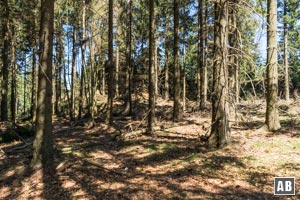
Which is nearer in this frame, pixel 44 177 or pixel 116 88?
pixel 44 177

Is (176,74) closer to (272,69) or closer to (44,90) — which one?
(272,69)

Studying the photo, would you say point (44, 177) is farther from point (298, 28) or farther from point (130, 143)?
point (298, 28)

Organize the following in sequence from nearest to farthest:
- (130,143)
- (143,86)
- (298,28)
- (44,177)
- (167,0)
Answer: (44,177), (130,143), (167,0), (298,28), (143,86)

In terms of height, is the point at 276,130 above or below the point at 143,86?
below

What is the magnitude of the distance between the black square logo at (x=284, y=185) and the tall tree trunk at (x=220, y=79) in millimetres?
2725

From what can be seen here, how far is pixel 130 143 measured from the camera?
11727mm

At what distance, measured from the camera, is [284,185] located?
6.30 metres

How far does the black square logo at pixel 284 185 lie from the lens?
19.7 ft

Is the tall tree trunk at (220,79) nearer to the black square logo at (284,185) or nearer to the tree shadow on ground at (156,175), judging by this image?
the tree shadow on ground at (156,175)

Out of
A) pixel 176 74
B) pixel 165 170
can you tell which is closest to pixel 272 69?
pixel 176 74

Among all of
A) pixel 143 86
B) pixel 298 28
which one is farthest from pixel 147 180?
pixel 298 28

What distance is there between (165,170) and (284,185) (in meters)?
3.22

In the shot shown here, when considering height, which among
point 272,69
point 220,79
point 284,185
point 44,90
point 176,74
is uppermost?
point 176,74

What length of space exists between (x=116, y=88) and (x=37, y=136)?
73.1 ft
